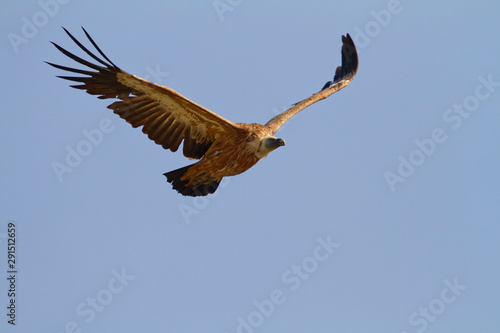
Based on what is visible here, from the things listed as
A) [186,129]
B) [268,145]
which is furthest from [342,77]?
[186,129]

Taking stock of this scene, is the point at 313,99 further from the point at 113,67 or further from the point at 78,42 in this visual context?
the point at 78,42

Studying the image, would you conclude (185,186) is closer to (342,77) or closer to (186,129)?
(186,129)

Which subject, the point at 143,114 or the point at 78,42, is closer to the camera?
the point at 78,42

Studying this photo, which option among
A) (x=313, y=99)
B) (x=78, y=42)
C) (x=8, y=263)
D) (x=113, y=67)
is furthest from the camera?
(x=313, y=99)

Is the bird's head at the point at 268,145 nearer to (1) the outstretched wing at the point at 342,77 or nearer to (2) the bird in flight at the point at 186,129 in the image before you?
(2) the bird in flight at the point at 186,129

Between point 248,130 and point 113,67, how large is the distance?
2115mm

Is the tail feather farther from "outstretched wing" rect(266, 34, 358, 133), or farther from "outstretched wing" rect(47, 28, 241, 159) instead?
"outstretched wing" rect(266, 34, 358, 133)

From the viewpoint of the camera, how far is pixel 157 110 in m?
9.69

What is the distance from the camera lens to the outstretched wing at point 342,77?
38.2ft

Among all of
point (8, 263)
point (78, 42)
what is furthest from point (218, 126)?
point (8, 263)

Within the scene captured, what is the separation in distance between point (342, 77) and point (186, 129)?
4.28 m

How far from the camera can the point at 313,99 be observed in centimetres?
1187

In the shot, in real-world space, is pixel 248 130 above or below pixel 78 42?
below

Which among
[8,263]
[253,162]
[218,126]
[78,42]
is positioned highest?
[78,42]
